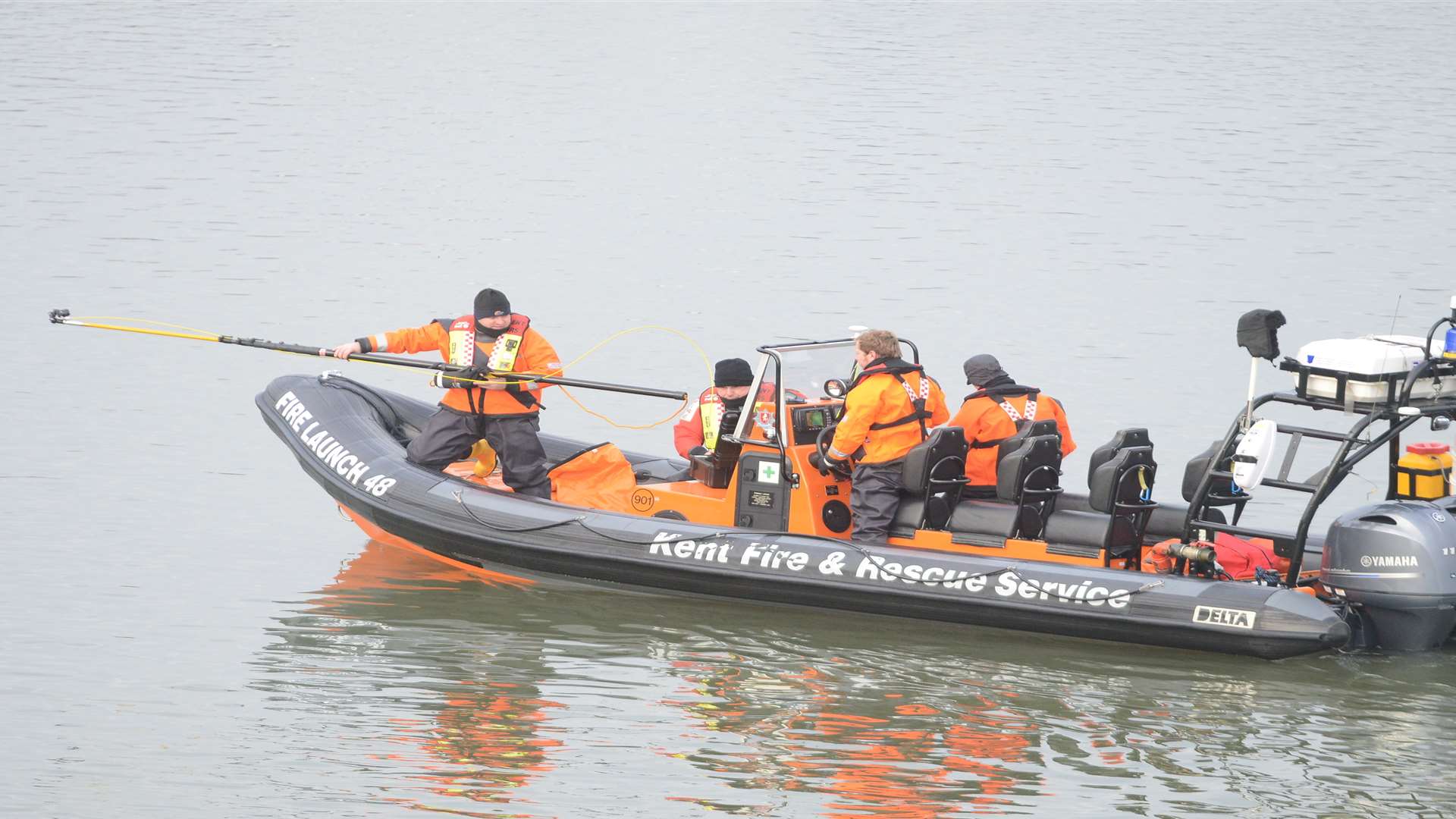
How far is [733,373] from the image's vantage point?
927cm

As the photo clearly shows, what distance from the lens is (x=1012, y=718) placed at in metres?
7.71

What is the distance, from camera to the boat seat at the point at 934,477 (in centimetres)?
855

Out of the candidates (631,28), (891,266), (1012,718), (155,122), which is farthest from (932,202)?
(631,28)

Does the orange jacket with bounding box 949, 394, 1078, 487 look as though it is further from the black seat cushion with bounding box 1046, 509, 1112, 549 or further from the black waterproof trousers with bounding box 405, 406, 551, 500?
the black waterproof trousers with bounding box 405, 406, 551, 500

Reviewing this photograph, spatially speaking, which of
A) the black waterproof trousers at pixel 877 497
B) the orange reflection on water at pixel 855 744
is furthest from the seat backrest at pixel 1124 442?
the orange reflection on water at pixel 855 744

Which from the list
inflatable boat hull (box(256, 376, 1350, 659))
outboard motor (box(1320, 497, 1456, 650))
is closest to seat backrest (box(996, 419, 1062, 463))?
inflatable boat hull (box(256, 376, 1350, 659))

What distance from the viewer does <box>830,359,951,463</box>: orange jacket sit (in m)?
8.59

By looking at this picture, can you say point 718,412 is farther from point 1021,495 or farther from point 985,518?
point 1021,495

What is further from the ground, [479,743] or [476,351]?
[476,351]

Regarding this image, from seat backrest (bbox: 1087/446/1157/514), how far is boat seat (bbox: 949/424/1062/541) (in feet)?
0.73

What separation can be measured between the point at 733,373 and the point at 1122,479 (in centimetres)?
210

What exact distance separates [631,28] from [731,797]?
36.2 meters

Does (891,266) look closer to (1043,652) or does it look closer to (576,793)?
(1043,652)

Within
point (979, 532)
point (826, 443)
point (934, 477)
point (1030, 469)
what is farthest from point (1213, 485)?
point (826, 443)
